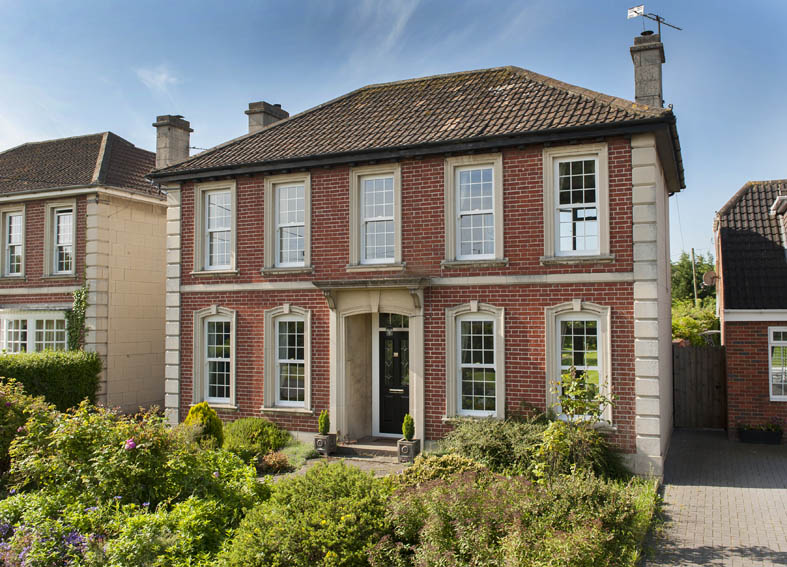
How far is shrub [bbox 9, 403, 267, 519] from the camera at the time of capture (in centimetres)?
876

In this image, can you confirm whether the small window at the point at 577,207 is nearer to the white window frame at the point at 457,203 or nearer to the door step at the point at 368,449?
the white window frame at the point at 457,203

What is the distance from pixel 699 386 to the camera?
18.1m

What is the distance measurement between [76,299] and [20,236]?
3427 millimetres

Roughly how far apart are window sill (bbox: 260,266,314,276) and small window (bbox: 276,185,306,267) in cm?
24

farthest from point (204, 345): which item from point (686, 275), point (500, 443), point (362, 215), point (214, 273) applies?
point (686, 275)

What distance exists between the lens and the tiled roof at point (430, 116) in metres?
13.5

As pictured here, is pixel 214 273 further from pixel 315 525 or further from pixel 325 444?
pixel 315 525

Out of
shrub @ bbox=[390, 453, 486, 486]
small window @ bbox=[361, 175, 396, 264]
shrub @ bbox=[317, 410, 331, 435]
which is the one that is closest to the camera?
shrub @ bbox=[390, 453, 486, 486]

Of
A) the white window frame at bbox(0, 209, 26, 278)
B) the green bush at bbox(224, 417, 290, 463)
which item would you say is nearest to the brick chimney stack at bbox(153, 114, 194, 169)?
the white window frame at bbox(0, 209, 26, 278)

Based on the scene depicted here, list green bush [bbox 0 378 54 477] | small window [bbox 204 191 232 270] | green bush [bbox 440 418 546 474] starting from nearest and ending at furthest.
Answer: green bush [bbox 0 378 54 477] → green bush [bbox 440 418 546 474] → small window [bbox 204 191 232 270]

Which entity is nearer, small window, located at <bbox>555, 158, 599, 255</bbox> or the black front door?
small window, located at <bbox>555, 158, 599, 255</bbox>

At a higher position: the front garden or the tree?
the tree

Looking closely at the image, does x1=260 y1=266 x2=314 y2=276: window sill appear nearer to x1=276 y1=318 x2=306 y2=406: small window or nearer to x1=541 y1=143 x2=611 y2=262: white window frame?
x1=276 y1=318 x2=306 y2=406: small window

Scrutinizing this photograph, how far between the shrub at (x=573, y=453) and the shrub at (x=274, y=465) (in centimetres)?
513
